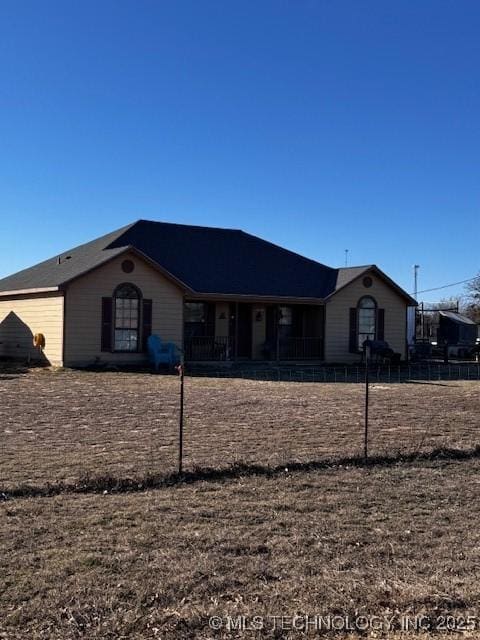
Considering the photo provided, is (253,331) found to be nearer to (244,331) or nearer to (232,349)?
(244,331)

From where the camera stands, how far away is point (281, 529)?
5.83 meters

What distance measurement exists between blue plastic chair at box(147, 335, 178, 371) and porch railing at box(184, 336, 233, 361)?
170 centimetres

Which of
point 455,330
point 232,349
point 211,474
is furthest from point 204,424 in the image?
point 455,330

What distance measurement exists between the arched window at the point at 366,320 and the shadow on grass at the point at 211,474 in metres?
18.0

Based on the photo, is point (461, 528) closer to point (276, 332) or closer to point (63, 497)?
point (63, 497)

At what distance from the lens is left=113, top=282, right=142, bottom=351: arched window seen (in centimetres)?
2284

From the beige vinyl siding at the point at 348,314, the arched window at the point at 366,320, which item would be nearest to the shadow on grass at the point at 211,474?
the beige vinyl siding at the point at 348,314

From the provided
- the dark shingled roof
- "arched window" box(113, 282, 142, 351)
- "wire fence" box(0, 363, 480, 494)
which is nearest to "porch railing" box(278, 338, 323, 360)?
the dark shingled roof

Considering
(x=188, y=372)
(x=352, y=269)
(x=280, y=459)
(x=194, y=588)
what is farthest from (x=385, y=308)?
(x=194, y=588)

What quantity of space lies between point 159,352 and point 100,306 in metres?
2.37

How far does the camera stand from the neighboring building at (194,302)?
2245 cm

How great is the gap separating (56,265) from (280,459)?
20036 mm

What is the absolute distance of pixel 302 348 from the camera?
27.1 metres

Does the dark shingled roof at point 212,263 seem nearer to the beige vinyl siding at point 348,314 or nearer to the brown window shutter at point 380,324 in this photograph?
the beige vinyl siding at point 348,314
